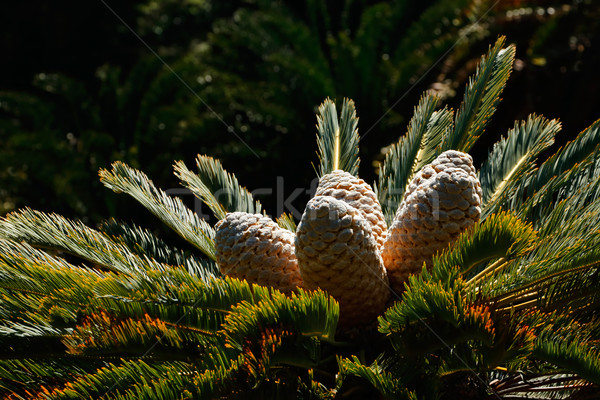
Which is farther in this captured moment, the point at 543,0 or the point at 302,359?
the point at 543,0

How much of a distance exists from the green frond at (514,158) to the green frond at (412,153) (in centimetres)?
24

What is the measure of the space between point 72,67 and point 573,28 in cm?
760

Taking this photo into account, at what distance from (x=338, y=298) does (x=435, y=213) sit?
0.40 metres

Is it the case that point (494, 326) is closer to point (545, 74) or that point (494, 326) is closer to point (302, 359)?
point (302, 359)

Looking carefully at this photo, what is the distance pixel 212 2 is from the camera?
10102mm

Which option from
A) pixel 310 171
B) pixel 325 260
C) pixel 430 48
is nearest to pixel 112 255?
pixel 325 260

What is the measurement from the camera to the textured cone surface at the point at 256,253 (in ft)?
6.20

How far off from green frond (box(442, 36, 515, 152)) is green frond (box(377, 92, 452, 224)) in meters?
0.10

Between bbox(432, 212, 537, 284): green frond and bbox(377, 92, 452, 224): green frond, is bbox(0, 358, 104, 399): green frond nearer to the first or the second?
bbox(432, 212, 537, 284): green frond

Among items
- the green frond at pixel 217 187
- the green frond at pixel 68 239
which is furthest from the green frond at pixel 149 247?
the green frond at pixel 217 187

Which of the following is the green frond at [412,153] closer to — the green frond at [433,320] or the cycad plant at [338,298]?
the cycad plant at [338,298]

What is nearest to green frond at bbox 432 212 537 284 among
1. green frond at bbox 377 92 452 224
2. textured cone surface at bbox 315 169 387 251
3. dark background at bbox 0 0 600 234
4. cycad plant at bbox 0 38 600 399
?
cycad plant at bbox 0 38 600 399

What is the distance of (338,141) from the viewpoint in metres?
2.62

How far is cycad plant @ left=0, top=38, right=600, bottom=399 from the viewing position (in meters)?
1.43
